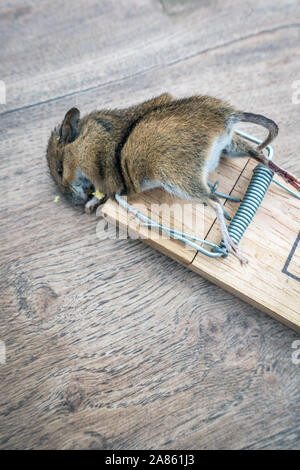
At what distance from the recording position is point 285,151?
158cm

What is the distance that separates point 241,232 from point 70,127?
29.3 inches

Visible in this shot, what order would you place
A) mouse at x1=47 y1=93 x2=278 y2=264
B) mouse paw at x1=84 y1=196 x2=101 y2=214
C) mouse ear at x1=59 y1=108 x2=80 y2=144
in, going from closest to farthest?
mouse at x1=47 y1=93 x2=278 y2=264 → mouse ear at x1=59 y1=108 x2=80 y2=144 → mouse paw at x1=84 y1=196 x2=101 y2=214

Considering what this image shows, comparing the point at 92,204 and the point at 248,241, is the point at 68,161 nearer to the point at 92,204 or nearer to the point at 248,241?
the point at 92,204

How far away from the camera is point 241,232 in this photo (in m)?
1.29

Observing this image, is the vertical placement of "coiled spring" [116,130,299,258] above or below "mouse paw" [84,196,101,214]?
above

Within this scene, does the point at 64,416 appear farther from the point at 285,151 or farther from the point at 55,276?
the point at 285,151

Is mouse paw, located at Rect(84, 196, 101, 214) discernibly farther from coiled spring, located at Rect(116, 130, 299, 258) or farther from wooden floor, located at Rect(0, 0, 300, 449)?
coiled spring, located at Rect(116, 130, 299, 258)

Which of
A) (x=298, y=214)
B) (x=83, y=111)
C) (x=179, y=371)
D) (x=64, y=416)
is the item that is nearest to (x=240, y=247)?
(x=298, y=214)

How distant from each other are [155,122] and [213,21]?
3.48 feet

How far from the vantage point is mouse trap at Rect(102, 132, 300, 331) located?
1.26 m

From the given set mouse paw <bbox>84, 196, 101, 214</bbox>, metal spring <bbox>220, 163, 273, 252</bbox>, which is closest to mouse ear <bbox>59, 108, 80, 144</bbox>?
mouse paw <bbox>84, 196, 101, 214</bbox>

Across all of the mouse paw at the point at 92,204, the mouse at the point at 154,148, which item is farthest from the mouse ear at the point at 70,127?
the mouse paw at the point at 92,204

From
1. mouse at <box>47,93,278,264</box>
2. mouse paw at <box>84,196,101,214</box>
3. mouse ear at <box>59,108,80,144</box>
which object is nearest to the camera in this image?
mouse at <box>47,93,278,264</box>

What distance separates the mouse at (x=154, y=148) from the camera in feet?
3.93
